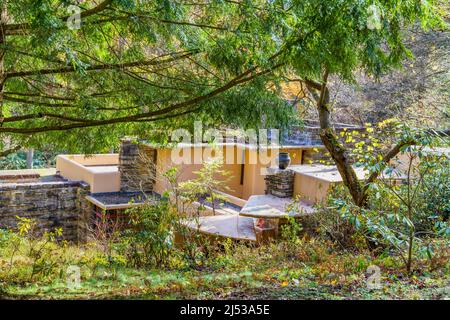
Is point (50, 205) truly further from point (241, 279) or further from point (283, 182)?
point (241, 279)

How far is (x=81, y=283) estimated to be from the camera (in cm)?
561

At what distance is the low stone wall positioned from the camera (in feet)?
41.9

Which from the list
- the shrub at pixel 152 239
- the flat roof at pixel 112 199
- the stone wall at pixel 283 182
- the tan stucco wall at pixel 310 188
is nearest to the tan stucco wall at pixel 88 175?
the flat roof at pixel 112 199

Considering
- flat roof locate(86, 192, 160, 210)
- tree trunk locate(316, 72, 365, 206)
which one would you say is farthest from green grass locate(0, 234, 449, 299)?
flat roof locate(86, 192, 160, 210)

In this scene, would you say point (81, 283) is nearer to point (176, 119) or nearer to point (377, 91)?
point (176, 119)

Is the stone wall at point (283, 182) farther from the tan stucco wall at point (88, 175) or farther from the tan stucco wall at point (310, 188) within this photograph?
the tan stucco wall at point (88, 175)

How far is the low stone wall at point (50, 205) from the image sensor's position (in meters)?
12.8

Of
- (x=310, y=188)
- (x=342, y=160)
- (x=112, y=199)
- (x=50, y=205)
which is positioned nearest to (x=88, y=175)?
(x=112, y=199)

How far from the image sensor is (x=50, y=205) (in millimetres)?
13555

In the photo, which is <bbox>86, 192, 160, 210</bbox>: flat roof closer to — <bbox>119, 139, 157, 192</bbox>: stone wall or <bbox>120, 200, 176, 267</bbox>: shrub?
<bbox>119, 139, 157, 192</bbox>: stone wall

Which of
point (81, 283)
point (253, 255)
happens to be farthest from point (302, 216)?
point (81, 283)

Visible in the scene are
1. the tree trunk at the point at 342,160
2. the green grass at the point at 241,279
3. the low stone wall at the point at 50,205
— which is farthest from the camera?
the low stone wall at the point at 50,205

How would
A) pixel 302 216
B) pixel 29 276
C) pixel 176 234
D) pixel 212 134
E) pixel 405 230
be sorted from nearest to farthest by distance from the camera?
pixel 29 276 < pixel 212 134 < pixel 405 230 < pixel 176 234 < pixel 302 216

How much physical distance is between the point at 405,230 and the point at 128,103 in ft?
15.0
